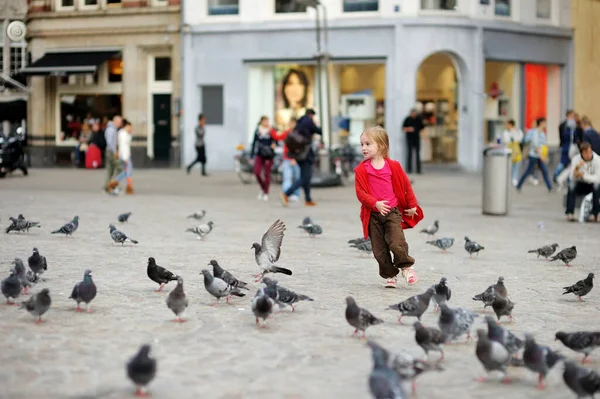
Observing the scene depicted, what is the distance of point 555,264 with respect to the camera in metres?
13.4

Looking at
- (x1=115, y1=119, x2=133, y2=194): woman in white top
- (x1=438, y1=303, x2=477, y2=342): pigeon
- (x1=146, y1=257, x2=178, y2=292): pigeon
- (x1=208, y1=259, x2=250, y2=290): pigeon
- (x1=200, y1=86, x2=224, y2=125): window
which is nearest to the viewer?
(x1=438, y1=303, x2=477, y2=342): pigeon

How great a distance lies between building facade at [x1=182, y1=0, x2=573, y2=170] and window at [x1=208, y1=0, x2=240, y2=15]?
3 cm

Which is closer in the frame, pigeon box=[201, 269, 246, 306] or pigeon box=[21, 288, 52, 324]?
pigeon box=[21, 288, 52, 324]

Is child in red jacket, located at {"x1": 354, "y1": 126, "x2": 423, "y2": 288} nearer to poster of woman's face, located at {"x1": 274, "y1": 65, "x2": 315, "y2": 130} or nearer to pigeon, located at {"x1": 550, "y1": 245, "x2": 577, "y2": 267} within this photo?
pigeon, located at {"x1": 550, "y1": 245, "x2": 577, "y2": 267}

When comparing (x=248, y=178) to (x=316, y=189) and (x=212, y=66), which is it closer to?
(x=316, y=189)

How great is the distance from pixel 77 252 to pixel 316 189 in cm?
1517

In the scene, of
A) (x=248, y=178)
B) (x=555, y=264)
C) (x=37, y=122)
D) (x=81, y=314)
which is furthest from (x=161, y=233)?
(x=37, y=122)

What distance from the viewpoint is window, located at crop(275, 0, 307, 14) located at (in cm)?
3769

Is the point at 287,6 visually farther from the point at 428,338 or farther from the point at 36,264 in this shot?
the point at 428,338

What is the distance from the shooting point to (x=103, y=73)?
41375 millimetres

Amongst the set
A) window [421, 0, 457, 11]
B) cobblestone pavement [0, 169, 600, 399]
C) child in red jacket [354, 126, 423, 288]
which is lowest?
cobblestone pavement [0, 169, 600, 399]

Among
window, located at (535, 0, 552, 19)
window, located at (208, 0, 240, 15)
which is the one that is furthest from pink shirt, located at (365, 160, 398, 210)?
window, located at (535, 0, 552, 19)

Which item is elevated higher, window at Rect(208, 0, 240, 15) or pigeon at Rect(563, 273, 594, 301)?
window at Rect(208, 0, 240, 15)

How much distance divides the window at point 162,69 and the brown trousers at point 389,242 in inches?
1182
